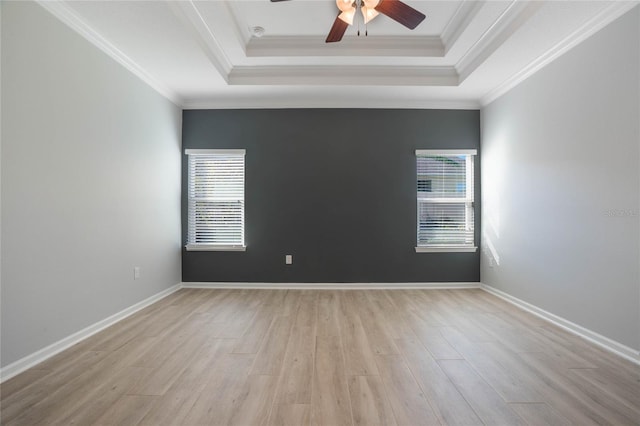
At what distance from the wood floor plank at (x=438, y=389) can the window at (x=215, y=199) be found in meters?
2.89

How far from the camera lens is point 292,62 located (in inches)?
137

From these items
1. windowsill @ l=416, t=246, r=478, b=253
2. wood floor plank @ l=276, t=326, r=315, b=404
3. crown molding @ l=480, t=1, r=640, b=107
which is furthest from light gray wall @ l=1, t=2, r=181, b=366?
crown molding @ l=480, t=1, r=640, b=107

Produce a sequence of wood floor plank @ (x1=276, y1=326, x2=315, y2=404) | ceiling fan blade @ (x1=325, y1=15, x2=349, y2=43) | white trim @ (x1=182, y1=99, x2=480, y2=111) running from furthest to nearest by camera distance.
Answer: white trim @ (x1=182, y1=99, x2=480, y2=111)
ceiling fan blade @ (x1=325, y1=15, x2=349, y2=43)
wood floor plank @ (x1=276, y1=326, x2=315, y2=404)

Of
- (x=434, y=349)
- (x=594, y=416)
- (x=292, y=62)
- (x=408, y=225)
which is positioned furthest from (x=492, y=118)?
(x=594, y=416)

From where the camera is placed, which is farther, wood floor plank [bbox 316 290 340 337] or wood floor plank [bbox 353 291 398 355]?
wood floor plank [bbox 316 290 340 337]

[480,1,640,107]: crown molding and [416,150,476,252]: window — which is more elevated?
[480,1,640,107]: crown molding

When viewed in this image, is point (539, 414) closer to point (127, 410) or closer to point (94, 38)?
point (127, 410)

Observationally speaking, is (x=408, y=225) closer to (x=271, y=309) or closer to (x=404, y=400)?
(x=271, y=309)

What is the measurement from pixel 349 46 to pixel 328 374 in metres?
3.26

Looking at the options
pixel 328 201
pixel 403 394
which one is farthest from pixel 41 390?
pixel 328 201

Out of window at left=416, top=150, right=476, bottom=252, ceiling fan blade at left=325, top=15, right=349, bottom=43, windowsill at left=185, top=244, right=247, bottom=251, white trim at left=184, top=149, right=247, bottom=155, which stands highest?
ceiling fan blade at left=325, top=15, right=349, bottom=43

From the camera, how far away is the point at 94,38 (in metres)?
2.61

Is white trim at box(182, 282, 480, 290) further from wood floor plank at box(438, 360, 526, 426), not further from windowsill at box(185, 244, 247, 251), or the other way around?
wood floor plank at box(438, 360, 526, 426)

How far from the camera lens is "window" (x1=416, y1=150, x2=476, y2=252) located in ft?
14.2
